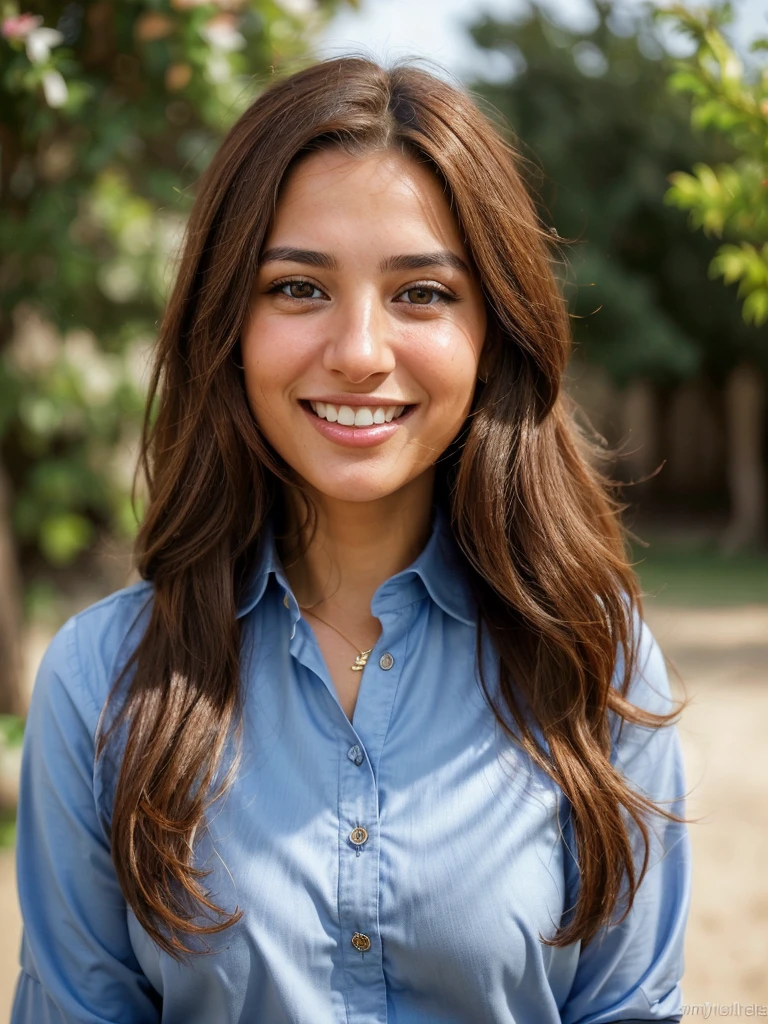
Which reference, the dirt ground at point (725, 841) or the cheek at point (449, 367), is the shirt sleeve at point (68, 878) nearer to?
the cheek at point (449, 367)

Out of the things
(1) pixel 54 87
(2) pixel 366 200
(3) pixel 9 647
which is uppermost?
(1) pixel 54 87

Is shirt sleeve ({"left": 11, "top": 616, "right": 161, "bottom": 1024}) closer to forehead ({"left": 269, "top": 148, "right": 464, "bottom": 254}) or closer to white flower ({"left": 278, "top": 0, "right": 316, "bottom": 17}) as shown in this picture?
forehead ({"left": 269, "top": 148, "right": 464, "bottom": 254})

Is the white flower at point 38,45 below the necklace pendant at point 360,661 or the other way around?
the other way around

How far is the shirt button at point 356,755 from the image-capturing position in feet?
5.02

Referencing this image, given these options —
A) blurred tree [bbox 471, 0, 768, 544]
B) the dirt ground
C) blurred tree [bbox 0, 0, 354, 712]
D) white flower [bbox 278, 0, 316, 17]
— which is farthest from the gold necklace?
blurred tree [bbox 471, 0, 768, 544]

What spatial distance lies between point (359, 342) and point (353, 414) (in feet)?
0.37

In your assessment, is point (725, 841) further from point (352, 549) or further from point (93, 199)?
point (93, 199)

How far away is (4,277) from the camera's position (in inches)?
144

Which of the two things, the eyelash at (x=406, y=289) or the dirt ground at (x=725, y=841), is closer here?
the eyelash at (x=406, y=289)

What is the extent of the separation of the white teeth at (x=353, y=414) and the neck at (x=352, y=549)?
0.21 meters

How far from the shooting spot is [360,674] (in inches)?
64.9

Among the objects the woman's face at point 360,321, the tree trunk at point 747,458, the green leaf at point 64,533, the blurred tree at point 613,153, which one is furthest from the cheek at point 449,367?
the tree trunk at point 747,458

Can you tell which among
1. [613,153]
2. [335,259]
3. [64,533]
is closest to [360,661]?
[335,259]

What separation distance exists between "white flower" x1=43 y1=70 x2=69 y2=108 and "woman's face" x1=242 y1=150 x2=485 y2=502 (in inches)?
51.9
